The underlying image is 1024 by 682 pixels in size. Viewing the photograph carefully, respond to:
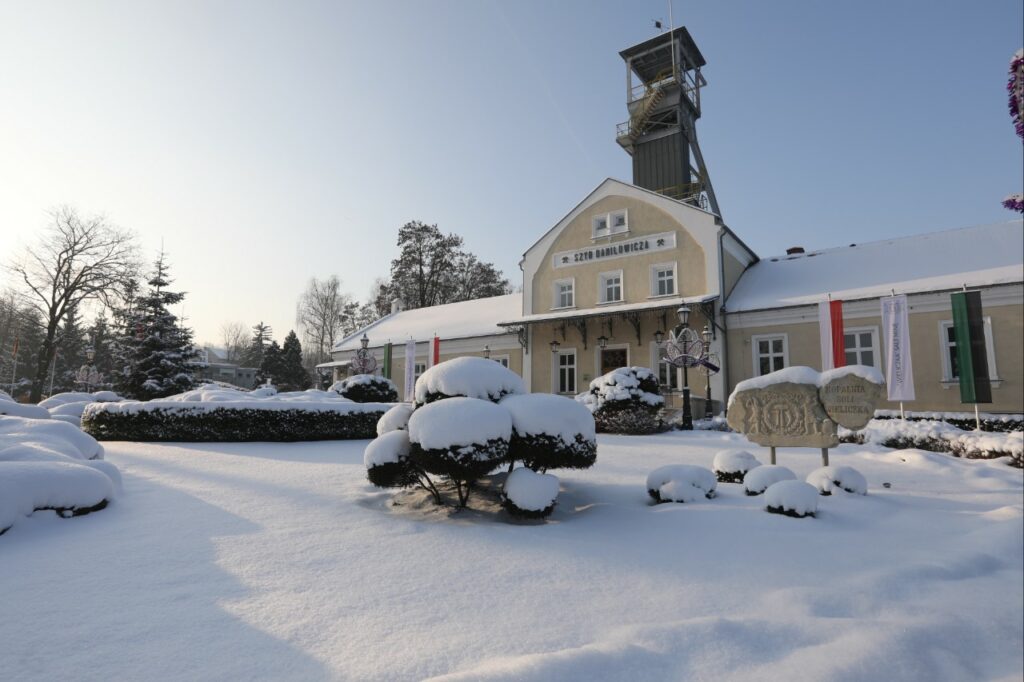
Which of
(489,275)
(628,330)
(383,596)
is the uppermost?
(489,275)

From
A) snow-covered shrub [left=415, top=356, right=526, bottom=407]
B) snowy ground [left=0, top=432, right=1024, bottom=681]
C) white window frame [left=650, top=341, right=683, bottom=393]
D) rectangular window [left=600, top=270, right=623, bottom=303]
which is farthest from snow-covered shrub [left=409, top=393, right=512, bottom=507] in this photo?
rectangular window [left=600, top=270, right=623, bottom=303]

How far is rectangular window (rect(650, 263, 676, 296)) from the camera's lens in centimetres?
2045

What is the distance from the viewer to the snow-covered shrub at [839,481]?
6527mm

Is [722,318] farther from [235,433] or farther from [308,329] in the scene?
[308,329]

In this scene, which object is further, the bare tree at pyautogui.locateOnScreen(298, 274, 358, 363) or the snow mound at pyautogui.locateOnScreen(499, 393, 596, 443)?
the bare tree at pyautogui.locateOnScreen(298, 274, 358, 363)

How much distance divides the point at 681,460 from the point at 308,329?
156 ft

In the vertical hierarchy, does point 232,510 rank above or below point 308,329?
below

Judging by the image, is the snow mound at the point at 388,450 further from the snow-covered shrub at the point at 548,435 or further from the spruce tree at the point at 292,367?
the spruce tree at the point at 292,367

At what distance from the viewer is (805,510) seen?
5.49 m

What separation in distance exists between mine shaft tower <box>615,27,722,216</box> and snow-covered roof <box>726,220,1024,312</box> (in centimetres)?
746

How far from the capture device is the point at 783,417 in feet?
25.3

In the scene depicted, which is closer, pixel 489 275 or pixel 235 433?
→ pixel 235 433

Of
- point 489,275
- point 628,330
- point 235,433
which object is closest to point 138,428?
point 235,433

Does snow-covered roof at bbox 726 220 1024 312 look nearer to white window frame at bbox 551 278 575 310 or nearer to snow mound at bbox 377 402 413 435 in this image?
white window frame at bbox 551 278 575 310
